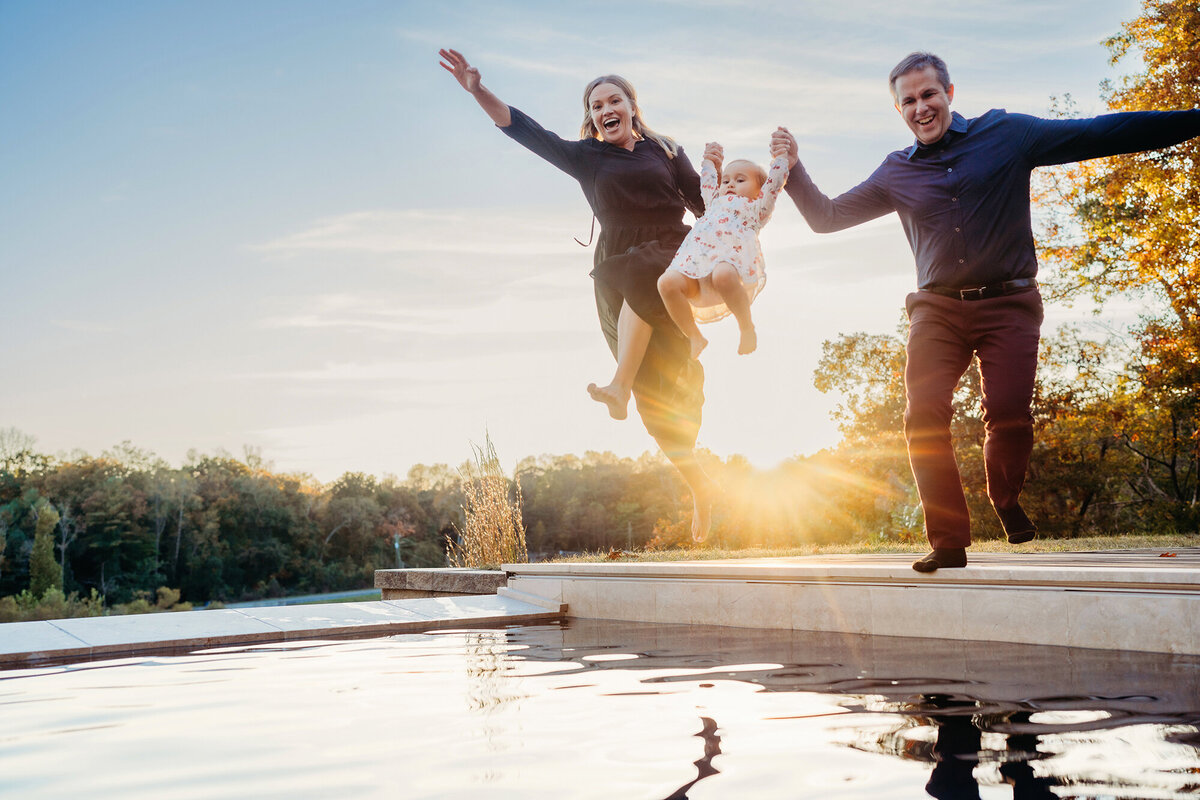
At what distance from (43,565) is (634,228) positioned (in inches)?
1916

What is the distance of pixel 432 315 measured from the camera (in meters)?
39.1

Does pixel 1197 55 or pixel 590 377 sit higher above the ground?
pixel 1197 55

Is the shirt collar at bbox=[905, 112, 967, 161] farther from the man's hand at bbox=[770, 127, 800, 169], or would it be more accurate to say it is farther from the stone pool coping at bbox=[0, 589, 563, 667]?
the stone pool coping at bbox=[0, 589, 563, 667]

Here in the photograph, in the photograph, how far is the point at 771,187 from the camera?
4207mm

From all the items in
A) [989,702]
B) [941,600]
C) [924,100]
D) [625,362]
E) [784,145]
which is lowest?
[989,702]

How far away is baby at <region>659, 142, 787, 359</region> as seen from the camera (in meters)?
3.95

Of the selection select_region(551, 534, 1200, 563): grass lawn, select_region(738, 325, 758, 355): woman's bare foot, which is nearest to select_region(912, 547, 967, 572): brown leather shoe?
select_region(738, 325, 758, 355): woman's bare foot

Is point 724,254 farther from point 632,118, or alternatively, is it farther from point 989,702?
point 989,702

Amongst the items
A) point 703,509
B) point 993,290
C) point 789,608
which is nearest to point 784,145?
point 993,290

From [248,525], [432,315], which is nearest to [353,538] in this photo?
[248,525]

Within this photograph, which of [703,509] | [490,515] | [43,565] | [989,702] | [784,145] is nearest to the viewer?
[989,702]

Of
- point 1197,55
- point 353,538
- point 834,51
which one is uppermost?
point 1197,55

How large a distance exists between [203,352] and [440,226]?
25.2 meters

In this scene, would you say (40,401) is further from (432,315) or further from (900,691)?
(900,691)
